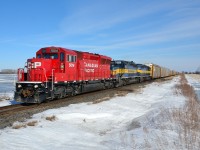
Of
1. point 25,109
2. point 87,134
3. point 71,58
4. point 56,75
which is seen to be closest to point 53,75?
Answer: point 56,75

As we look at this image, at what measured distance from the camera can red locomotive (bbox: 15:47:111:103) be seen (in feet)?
54.0

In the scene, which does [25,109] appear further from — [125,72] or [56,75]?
[125,72]

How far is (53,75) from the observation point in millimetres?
17438

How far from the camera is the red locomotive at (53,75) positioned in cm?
1647

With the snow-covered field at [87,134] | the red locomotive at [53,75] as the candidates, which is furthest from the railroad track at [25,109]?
the snow-covered field at [87,134]

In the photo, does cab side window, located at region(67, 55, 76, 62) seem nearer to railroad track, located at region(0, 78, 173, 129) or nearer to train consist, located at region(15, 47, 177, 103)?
train consist, located at region(15, 47, 177, 103)

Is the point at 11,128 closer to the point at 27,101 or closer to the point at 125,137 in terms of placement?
the point at 125,137

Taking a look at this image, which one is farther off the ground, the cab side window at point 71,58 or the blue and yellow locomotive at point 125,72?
the cab side window at point 71,58

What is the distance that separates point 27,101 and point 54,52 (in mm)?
4248

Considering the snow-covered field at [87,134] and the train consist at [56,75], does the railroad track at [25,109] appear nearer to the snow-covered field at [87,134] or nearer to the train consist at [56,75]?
the train consist at [56,75]

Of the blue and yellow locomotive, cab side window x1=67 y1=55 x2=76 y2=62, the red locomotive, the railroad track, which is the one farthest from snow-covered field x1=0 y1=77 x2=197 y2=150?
the blue and yellow locomotive

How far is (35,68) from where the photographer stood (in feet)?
56.7

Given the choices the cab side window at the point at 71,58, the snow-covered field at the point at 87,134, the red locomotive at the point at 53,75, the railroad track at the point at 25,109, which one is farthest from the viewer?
the cab side window at the point at 71,58

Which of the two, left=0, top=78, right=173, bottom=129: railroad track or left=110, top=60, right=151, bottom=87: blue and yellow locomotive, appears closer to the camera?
left=0, top=78, right=173, bottom=129: railroad track
